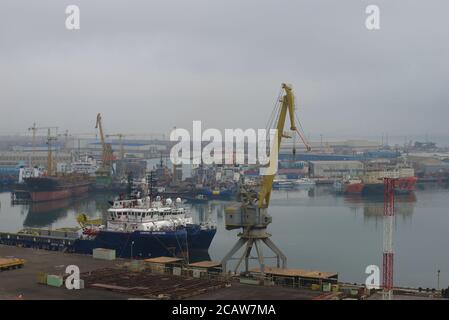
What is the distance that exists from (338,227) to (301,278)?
2147 cm

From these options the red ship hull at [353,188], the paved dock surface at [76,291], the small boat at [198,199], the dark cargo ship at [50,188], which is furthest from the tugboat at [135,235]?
the red ship hull at [353,188]

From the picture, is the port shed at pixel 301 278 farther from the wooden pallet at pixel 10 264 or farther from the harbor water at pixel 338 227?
the wooden pallet at pixel 10 264

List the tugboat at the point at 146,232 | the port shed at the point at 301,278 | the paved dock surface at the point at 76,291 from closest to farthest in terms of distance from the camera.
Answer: the paved dock surface at the point at 76,291, the port shed at the point at 301,278, the tugboat at the point at 146,232

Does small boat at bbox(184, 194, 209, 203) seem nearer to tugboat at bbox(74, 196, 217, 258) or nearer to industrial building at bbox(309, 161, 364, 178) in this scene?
industrial building at bbox(309, 161, 364, 178)

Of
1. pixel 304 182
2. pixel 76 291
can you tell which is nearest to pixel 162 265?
pixel 76 291

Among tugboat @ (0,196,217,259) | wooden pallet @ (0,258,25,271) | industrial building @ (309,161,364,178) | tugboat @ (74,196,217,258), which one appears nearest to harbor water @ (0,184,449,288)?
tugboat @ (74,196,217,258)

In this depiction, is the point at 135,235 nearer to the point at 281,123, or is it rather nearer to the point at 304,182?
the point at 281,123

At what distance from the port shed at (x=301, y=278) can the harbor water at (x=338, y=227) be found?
18.9ft

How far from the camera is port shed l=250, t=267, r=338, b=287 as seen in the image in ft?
50.6

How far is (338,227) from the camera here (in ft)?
120

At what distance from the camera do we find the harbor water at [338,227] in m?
24.7

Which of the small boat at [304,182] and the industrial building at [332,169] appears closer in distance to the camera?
the small boat at [304,182]
